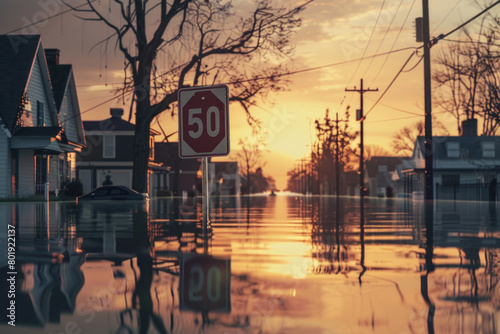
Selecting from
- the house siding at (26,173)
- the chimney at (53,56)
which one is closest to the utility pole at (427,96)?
the house siding at (26,173)

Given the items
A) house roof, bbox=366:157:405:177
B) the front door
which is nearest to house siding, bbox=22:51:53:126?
the front door

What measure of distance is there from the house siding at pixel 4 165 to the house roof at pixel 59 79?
23.4 ft

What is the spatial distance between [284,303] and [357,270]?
2.12 metres

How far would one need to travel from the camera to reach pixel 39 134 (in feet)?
126

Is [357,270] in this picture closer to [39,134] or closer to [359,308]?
Result: [359,308]

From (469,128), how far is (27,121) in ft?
168

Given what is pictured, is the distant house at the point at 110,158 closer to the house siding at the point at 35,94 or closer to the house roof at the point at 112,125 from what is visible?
the house roof at the point at 112,125

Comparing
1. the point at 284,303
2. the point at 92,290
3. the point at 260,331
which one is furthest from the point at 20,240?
the point at 260,331

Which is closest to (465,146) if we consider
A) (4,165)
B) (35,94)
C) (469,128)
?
(469,128)

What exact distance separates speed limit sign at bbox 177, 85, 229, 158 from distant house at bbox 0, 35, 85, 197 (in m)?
27.4

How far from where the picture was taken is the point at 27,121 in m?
40.6

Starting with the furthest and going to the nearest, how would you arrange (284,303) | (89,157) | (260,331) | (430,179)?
1. (89,157)
2. (430,179)
3. (284,303)
4. (260,331)

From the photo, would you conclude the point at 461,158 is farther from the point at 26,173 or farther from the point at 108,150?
the point at 26,173

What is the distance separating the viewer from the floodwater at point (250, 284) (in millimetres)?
4879
